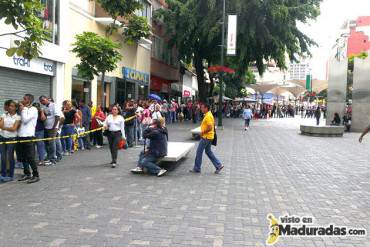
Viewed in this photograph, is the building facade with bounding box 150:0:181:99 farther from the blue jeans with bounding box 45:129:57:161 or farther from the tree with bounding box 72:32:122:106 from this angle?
the blue jeans with bounding box 45:129:57:161

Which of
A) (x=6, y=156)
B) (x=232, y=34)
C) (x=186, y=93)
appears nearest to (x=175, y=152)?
(x=6, y=156)

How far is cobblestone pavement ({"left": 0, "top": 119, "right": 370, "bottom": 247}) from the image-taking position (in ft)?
18.0

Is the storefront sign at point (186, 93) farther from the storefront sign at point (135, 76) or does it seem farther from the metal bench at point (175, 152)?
the metal bench at point (175, 152)

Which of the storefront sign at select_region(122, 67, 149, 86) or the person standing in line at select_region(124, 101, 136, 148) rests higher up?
the storefront sign at select_region(122, 67, 149, 86)

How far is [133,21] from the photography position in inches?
761

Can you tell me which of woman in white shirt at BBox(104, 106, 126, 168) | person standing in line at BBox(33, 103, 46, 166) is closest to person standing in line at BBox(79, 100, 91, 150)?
person standing in line at BBox(33, 103, 46, 166)

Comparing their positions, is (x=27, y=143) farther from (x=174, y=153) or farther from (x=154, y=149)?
(x=174, y=153)

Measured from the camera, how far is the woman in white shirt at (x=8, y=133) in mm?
8891

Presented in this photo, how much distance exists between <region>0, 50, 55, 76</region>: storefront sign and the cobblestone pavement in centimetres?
465

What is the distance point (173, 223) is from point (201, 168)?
16.8ft

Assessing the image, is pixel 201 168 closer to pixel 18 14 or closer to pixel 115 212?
pixel 115 212

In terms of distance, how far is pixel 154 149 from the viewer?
9.95 meters

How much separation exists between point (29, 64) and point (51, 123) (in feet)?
19.2

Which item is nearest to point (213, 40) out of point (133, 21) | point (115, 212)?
point (133, 21)
